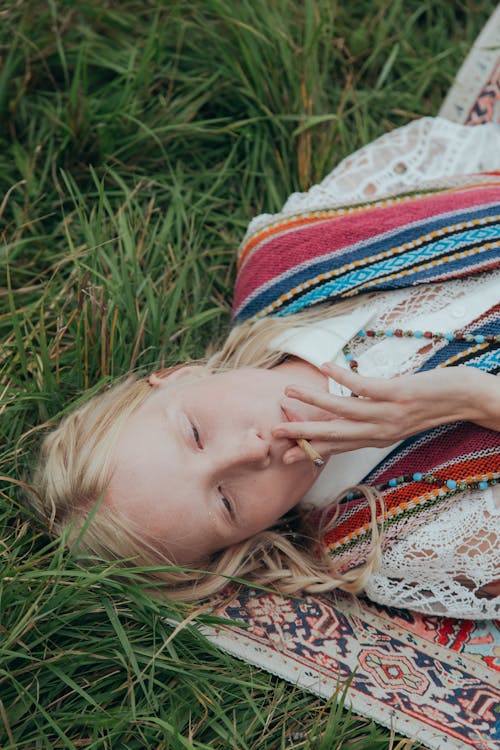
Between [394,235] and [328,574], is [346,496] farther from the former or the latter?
[394,235]

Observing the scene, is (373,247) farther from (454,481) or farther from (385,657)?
(385,657)

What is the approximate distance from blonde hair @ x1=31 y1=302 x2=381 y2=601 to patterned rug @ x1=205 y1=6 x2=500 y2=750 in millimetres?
75

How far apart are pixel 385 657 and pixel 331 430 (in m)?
0.62

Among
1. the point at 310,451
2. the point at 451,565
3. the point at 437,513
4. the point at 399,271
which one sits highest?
the point at 399,271

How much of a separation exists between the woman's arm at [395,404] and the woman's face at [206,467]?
0.07 metres

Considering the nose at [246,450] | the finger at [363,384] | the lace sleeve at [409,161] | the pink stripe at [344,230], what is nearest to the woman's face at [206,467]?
the nose at [246,450]

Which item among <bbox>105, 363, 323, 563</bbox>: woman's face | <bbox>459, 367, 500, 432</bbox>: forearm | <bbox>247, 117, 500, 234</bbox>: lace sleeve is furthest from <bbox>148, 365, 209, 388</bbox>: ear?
<bbox>459, 367, 500, 432</bbox>: forearm

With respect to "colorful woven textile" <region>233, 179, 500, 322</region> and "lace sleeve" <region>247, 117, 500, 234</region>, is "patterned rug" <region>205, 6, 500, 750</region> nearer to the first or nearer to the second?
"colorful woven textile" <region>233, 179, 500, 322</region>

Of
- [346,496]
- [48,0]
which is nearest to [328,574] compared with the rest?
[346,496]

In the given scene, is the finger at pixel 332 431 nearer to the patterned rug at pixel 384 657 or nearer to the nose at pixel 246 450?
the nose at pixel 246 450

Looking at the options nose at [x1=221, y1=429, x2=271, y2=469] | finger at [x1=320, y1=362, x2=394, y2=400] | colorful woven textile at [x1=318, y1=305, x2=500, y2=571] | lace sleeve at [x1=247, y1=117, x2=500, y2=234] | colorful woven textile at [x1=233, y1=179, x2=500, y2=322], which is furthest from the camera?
lace sleeve at [x1=247, y1=117, x2=500, y2=234]

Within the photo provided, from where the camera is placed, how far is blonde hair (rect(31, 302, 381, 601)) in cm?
186

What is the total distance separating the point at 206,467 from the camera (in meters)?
1.79

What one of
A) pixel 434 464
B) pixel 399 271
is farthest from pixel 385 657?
pixel 399 271
